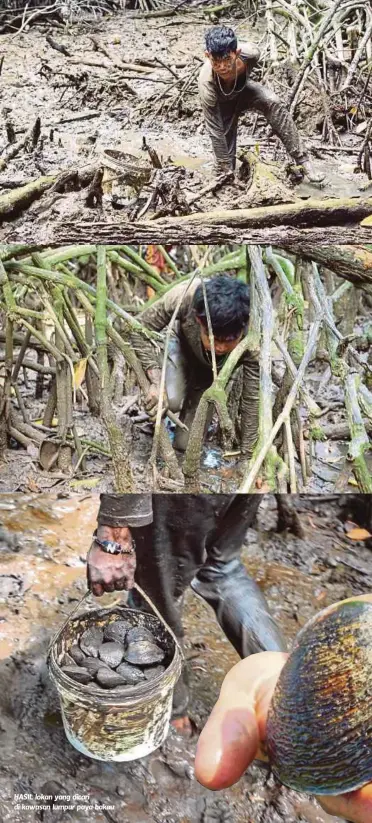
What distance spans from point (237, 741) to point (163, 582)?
24 centimetres

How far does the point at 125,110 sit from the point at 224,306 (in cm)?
185

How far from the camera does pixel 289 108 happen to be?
2.23 metres

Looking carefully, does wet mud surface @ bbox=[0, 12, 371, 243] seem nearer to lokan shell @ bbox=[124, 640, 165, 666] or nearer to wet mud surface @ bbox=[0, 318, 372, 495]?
wet mud surface @ bbox=[0, 318, 372, 495]

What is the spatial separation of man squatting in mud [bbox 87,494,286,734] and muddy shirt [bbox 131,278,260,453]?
0.28 feet

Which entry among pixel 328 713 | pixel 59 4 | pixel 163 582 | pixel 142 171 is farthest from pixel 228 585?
pixel 59 4

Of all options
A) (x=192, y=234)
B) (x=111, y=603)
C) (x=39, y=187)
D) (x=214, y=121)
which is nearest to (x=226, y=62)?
(x=214, y=121)

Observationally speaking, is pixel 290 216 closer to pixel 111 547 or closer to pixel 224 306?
pixel 224 306

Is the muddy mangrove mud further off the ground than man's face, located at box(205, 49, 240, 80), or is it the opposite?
man's face, located at box(205, 49, 240, 80)

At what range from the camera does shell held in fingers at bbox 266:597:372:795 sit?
21.5 inches

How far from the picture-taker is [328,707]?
56 centimetres

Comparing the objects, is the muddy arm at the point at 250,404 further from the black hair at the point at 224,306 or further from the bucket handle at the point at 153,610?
the bucket handle at the point at 153,610

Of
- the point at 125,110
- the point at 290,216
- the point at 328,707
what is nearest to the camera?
the point at 328,707

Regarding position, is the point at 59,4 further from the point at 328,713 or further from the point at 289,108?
the point at 328,713

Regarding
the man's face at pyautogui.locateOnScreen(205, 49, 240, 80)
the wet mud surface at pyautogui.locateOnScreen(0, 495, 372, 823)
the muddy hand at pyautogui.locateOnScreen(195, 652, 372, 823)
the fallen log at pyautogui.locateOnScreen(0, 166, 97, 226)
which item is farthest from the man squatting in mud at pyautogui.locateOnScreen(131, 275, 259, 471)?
the man's face at pyautogui.locateOnScreen(205, 49, 240, 80)
